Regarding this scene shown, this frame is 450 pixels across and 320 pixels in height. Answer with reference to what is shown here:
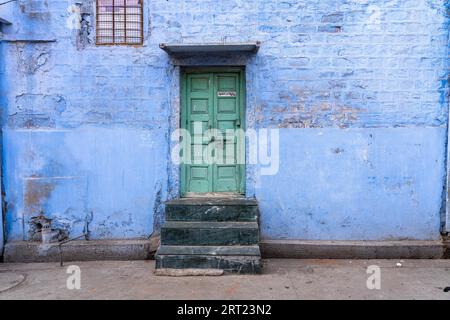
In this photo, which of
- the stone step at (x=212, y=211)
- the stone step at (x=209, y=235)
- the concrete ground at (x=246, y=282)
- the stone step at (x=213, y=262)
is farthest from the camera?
the stone step at (x=212, y=211)

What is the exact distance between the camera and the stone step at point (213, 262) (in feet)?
16.8

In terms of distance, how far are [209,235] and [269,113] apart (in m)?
1.92

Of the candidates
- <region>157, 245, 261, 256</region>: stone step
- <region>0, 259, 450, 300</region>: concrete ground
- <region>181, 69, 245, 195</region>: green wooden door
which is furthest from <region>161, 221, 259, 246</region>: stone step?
<region>181, 69, 245, 195</region>: green wooden door

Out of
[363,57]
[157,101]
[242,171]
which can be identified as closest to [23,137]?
[157,101]

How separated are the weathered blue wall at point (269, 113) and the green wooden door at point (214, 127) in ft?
0.80

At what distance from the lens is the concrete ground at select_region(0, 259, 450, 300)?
180 inches

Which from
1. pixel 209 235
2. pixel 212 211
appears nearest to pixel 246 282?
pixel 209 235

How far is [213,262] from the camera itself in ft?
16.9

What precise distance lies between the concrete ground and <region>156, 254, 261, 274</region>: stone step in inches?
4.4

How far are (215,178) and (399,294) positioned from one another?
287cm

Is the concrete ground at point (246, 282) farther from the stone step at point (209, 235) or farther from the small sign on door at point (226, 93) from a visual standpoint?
the small sign on door at point (226, 93)

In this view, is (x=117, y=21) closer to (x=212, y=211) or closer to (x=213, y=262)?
(x=212, y=211)

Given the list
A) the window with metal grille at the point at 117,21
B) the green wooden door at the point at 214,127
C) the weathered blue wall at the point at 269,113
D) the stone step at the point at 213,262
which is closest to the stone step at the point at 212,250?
the stone step at the point at 213,262

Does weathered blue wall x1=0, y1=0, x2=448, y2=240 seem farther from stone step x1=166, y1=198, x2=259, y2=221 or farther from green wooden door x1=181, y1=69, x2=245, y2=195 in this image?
stone step x1=166, y1=198, x2=259, y2=221
